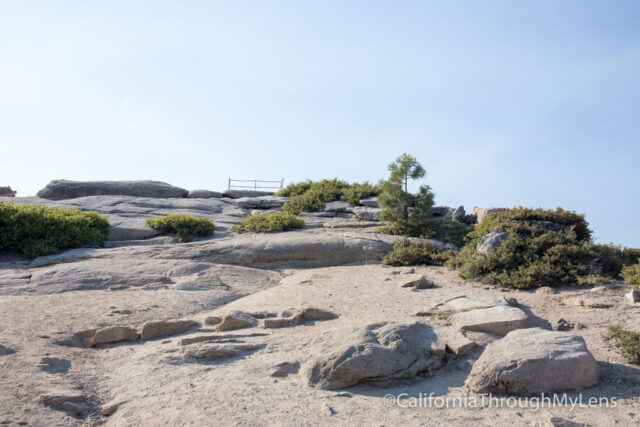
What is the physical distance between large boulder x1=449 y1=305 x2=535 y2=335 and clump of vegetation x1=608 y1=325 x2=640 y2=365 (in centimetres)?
97

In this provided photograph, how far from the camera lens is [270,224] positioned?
14.0 meters

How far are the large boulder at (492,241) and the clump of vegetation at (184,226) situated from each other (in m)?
8.24

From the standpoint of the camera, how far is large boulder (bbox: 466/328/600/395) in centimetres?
452

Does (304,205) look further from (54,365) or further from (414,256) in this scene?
(54,365)

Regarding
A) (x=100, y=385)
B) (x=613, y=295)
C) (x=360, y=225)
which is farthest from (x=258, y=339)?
(x=360, y=225)

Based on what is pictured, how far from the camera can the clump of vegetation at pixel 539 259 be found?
27.1ft

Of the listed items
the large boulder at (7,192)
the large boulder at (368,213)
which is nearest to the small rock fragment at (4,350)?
the large boulder at (368,213)

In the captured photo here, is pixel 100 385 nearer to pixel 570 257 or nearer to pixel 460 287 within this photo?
pixel 460 287

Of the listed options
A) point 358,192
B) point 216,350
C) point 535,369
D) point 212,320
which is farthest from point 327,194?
point 535,369

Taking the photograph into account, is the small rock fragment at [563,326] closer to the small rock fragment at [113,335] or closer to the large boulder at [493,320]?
the large boulder at [493,320]

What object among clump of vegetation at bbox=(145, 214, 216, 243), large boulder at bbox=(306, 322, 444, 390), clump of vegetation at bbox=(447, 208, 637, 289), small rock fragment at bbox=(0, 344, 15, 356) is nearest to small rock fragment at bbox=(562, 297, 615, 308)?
clump of vegetation at bbox=(447, 208, 637, 289)

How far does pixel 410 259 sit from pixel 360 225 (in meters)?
4.35

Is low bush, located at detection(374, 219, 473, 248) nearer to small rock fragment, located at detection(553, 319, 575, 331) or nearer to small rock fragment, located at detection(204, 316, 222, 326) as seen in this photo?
small rock fragment, located at detection(553, 319, 575, 331)

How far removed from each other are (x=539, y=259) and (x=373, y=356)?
17.7 feet
